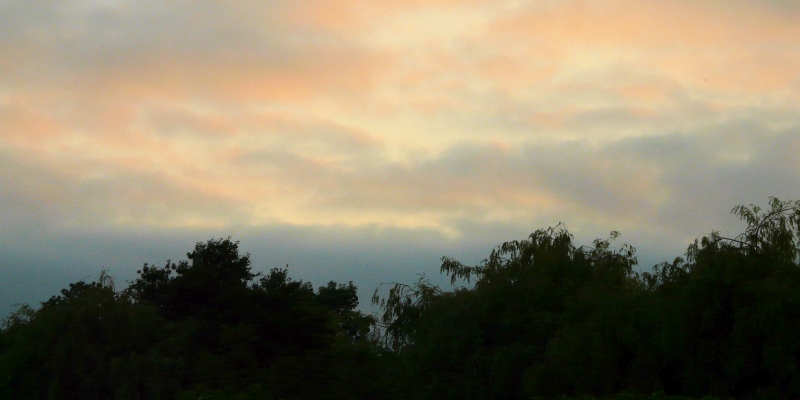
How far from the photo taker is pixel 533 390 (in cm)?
1880

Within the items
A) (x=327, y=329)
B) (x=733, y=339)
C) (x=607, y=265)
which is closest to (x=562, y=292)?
(x=607, y=265)

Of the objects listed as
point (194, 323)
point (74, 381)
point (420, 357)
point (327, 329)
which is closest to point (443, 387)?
point (420, 357)

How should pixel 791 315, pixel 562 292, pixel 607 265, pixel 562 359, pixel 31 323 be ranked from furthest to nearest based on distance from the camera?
pixel 607 265, pixel 562 292, pixel 562 359, pixel 791 315, pixel 31 323

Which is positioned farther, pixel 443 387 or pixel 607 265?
pixel 607 265

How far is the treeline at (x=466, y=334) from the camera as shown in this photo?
10.6 m

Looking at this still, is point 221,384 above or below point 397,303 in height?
below

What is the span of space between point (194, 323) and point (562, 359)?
1035cm

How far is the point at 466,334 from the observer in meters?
22.3

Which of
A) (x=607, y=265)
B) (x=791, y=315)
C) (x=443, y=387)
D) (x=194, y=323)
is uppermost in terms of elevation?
(x=607, y=265)

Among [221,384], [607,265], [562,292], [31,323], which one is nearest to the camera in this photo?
[221,384]

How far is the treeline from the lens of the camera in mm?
10570

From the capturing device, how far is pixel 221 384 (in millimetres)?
9961

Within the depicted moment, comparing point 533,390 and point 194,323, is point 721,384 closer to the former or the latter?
point 533,390

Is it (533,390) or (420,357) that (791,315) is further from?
(420,357)
